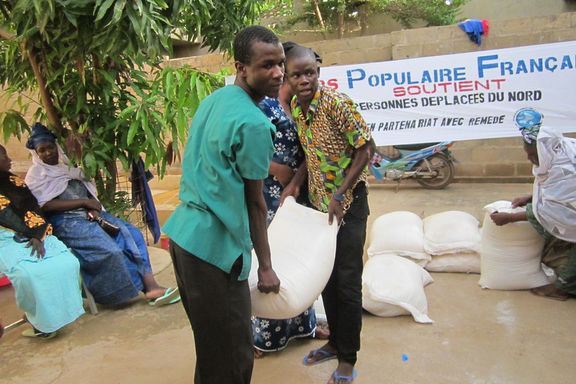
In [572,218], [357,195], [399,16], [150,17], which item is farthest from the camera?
[399,16]

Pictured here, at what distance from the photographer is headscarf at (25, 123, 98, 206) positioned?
3039 millimetres

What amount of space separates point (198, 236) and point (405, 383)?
1360mm

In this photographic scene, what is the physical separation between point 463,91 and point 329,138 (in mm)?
2724

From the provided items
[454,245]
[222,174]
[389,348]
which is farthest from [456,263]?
[222,174]

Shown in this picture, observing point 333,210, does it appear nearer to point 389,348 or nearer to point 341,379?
point 341,379

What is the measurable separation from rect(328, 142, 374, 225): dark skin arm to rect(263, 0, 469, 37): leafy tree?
756 centimetres

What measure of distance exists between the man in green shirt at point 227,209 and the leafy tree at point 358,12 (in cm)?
794

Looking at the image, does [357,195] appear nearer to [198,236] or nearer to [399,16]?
[198,236]

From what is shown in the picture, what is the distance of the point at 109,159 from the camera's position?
10.4 feet

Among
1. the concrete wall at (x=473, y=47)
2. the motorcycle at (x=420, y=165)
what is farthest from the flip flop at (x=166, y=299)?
the motorcycle at (x=420, y=165)

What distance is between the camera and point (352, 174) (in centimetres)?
195

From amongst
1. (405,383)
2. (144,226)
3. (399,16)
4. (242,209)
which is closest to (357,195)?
(242,209)

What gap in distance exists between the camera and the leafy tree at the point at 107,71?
2636 mm

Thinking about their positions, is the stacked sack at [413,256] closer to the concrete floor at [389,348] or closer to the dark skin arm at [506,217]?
the concrete floor at [389,348]
